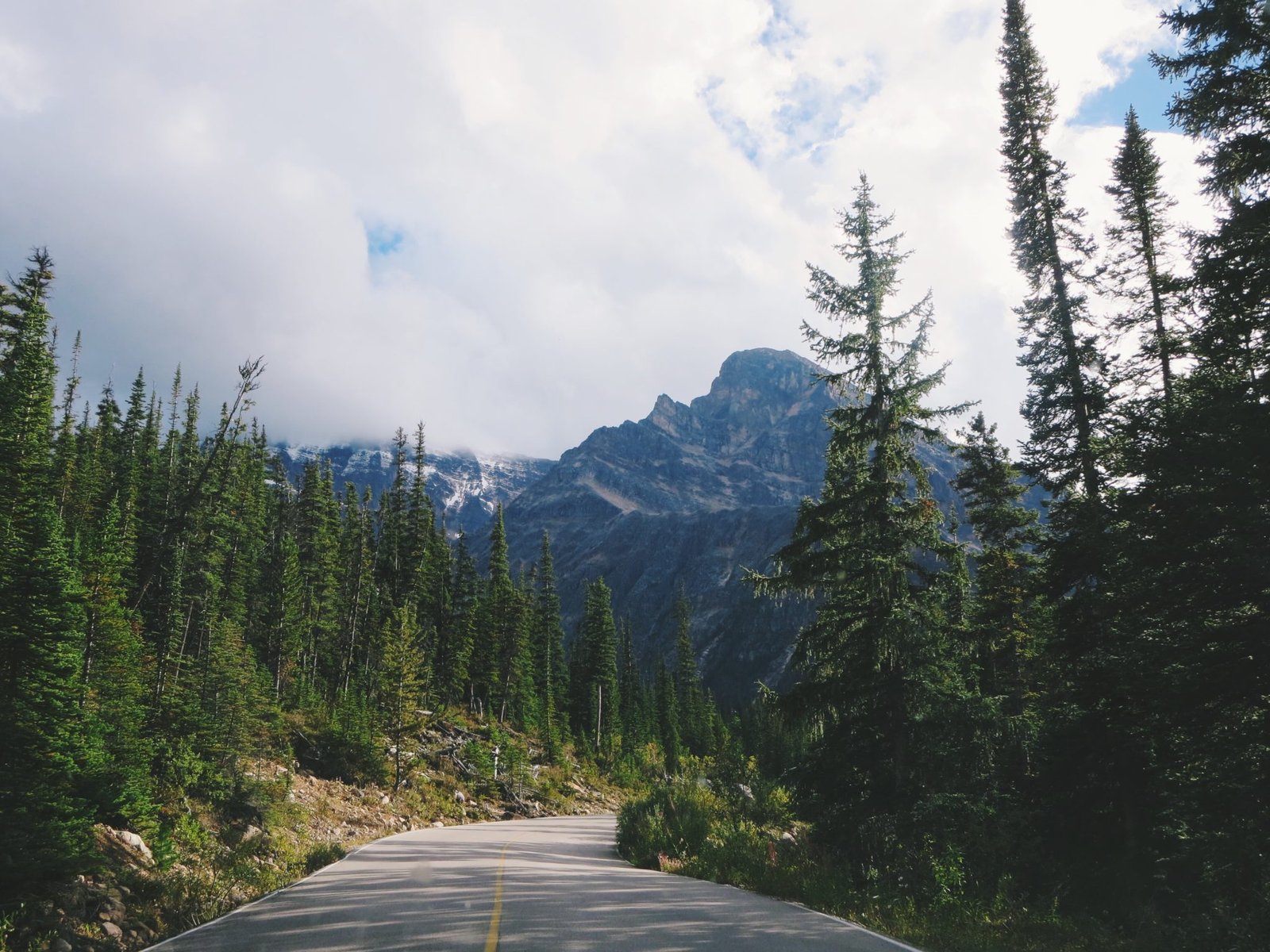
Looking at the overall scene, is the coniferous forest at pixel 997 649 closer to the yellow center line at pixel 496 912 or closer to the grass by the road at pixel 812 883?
the grass by the road at pixel 812 883

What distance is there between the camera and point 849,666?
51.5 ft

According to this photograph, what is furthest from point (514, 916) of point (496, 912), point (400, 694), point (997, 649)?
point (400, 694)

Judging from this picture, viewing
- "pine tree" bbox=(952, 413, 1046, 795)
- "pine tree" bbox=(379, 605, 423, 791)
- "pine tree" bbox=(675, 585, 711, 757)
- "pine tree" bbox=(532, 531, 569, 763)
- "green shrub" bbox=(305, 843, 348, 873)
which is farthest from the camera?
"pine tree" bbox=(675, 585, 711, 757)

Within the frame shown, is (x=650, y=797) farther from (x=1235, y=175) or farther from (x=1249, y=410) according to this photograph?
(x=1235, y=175)

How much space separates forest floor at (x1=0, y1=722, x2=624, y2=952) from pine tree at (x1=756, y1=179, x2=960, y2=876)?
38.4ft

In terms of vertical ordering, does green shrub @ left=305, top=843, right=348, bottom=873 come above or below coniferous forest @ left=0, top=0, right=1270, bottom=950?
below

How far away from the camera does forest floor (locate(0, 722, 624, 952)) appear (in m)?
10.5

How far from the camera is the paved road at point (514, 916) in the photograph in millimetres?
7863

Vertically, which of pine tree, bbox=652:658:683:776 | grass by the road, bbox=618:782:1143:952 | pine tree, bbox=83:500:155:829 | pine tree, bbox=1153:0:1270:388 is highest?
pine tree, bbox=1153:0:1270:388

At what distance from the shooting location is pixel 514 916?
9391mm

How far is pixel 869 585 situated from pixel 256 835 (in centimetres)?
1935

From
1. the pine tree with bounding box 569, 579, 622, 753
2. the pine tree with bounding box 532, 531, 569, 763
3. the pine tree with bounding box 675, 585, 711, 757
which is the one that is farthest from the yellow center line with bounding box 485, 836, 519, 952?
the pine tree with bounding box 675, 585, 711, 757

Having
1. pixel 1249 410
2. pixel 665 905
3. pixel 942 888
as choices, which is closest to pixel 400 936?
pixel 665 905

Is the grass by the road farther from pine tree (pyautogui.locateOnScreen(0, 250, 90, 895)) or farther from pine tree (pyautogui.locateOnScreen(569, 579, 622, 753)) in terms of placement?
pine tree (pyautogui.locateOnScreen(569, 579, 622, 753))
